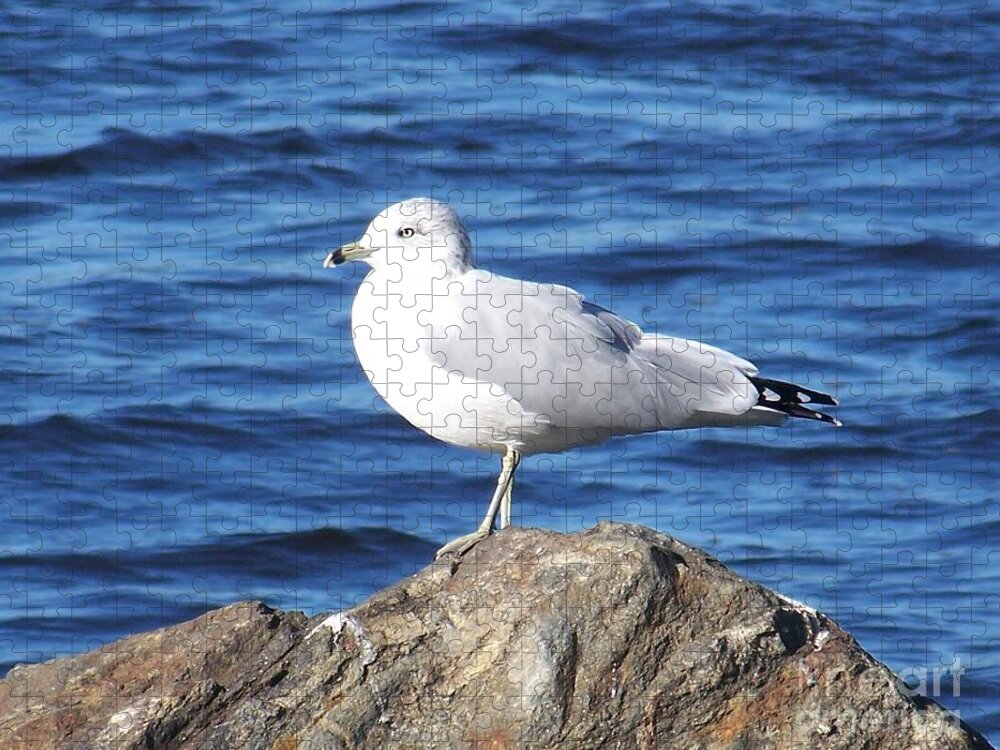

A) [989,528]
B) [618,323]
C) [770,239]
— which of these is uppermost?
[618,323]

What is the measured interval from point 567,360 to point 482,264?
5382 millimetres

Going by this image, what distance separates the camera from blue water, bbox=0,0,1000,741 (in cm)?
1046

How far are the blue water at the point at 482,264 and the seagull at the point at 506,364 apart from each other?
2.57 m

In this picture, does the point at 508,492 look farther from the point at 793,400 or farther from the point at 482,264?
the point at 482,264

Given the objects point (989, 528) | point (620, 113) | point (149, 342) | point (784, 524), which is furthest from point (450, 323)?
point (620, 113)

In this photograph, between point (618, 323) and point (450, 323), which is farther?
point (618, 323)

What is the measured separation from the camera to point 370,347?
21.3 ft

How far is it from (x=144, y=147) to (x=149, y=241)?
6.70ft

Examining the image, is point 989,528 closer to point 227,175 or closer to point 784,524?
point 784,524

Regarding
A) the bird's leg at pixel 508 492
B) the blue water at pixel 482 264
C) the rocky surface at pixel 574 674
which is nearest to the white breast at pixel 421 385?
the bird's leg at pixel 508 492

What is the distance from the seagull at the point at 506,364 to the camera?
21.2 feet

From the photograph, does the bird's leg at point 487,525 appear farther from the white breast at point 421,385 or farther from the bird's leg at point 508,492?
Result: the white breast at point 421,385

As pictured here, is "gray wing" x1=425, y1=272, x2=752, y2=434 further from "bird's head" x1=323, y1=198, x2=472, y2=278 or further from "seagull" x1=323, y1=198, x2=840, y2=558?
"bird's head" x1=323, y1=198, x2=472, y2=278

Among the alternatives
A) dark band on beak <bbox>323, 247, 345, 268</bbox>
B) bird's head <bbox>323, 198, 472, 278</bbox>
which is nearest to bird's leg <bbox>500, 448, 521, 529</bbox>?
bird's head <bbox>323, 198, 472, 278</bbox>
